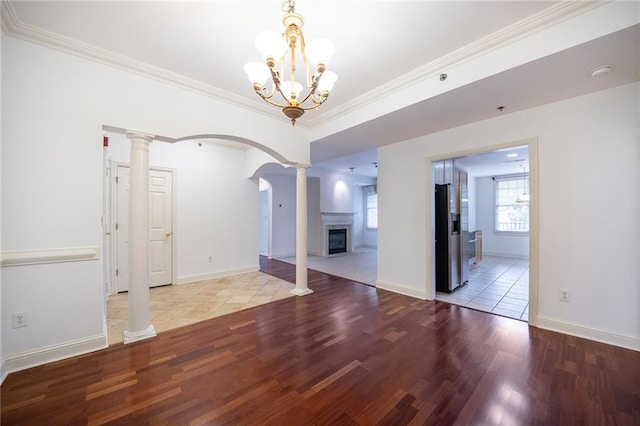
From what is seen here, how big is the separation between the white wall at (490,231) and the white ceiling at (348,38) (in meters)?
6.18

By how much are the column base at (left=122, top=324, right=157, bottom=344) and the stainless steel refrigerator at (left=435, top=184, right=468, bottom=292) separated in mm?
4236

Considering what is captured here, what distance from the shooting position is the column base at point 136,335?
8.55 ft

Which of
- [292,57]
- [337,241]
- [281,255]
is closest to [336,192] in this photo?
[337,241]

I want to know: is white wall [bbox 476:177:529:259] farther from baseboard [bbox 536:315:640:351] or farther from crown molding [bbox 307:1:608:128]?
crown molding [bbox 307:1:608:128]

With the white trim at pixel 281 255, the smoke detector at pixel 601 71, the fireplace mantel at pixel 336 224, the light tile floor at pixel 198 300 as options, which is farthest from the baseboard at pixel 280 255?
the smoke detector at pixel 601 71

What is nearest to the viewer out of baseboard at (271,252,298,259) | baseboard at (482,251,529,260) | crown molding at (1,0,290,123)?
crown molding at (1,0,290,123)

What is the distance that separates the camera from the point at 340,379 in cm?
201

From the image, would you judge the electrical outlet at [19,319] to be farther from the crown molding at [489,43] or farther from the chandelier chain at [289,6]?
the crown molding at [489,43]

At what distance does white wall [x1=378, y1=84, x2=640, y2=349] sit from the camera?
246 centimetres

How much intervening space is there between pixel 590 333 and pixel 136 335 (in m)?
4.81

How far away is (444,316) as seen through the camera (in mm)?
3244

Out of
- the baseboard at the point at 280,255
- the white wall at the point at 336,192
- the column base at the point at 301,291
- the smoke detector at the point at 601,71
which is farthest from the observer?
the white wall at the point at 336,192

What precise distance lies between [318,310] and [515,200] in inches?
302

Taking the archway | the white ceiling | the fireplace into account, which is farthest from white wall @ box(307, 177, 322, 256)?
the archway
